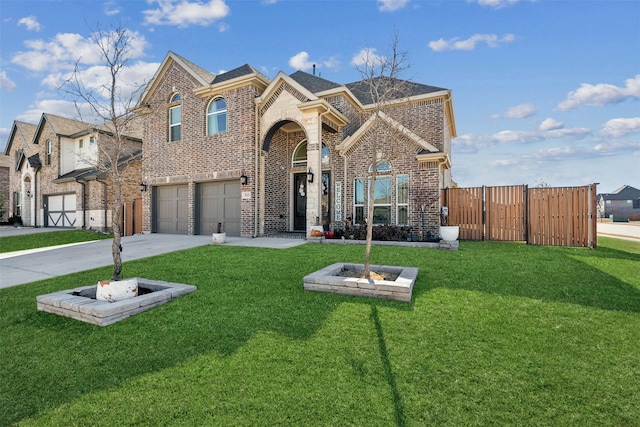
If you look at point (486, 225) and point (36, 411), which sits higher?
point (486, 225)

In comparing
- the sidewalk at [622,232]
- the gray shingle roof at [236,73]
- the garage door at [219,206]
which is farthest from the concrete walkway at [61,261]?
the sidewalk at [622,232]

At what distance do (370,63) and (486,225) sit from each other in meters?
7.77

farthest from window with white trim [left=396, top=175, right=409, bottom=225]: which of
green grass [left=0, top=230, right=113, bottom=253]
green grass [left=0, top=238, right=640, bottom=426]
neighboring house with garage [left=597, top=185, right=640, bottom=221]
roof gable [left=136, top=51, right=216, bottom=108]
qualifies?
neighboring house with garage [left=597, top=185, right=640, bottom=221]

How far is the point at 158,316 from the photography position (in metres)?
4.03

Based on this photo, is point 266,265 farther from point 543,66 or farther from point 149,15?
point 543,66

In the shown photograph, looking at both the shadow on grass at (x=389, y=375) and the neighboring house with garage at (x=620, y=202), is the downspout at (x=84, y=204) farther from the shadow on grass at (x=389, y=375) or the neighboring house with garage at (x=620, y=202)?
the neighboring house with garage at (x=620, y=202)

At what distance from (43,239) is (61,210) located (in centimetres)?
751

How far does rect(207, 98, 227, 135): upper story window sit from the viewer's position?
13164 mm

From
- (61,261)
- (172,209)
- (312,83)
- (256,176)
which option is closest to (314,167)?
(256,176)

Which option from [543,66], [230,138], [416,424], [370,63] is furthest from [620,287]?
[230,138]

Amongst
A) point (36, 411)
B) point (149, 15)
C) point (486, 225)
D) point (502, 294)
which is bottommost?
point (36, 411)

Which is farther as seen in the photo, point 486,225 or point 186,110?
point 186,110

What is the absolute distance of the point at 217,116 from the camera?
13328 mm

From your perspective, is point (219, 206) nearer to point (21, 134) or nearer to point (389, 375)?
point (389, 375)
